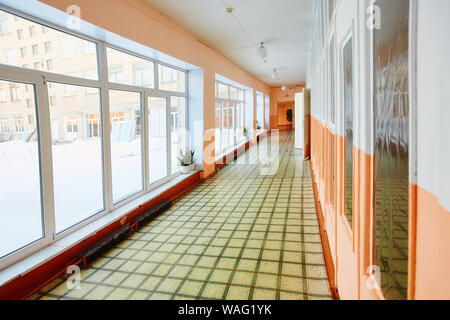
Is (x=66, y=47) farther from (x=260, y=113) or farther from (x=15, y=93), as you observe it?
(x=260, y=113)

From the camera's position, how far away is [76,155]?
3.47 m

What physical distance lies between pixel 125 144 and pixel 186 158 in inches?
79.8

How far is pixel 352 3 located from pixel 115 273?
9.36 feet

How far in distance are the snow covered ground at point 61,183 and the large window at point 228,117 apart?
4.05 m

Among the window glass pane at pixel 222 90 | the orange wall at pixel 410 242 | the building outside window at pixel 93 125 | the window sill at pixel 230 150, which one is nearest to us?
the orange wall at pixel 410 242

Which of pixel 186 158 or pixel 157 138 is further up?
pixel 157 138

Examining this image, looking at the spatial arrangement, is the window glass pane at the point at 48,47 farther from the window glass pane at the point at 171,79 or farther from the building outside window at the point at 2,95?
the window glass pane at the point at 171,79

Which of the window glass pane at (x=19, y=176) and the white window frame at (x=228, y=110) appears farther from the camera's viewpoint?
the white window frame at (x=228, y=110)

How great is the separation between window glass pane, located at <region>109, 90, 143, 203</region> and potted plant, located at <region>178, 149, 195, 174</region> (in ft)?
4.87

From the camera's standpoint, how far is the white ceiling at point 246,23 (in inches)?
172

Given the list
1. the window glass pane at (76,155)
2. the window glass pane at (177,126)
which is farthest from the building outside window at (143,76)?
the window glass pane at (76,155)

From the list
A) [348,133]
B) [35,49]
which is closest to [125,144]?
[35,49]

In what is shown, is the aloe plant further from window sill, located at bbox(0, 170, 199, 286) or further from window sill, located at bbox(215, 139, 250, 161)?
window sill, located at bbox(0, 170, 199, 286)
